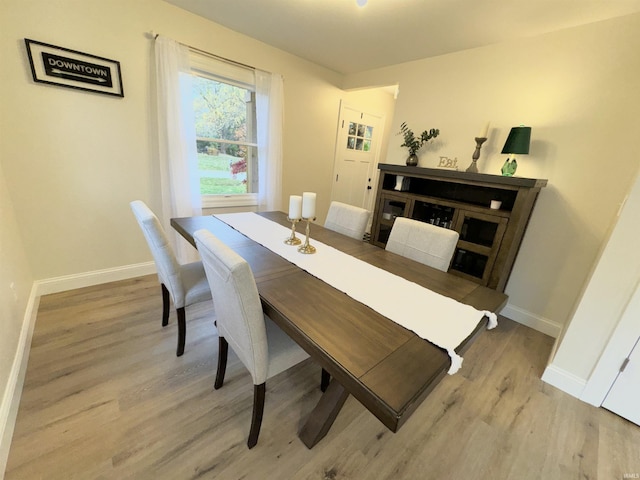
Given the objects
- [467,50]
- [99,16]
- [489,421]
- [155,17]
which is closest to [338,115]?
[467,50]

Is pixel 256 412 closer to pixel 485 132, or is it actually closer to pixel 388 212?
pixel 388 212

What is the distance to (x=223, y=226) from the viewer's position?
1.89 metres

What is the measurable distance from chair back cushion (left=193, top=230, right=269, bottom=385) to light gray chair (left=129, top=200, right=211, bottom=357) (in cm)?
44

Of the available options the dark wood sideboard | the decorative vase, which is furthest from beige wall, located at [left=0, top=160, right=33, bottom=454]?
Answer: the decorative vase

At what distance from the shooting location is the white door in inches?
152

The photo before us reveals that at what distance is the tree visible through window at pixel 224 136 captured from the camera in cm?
259

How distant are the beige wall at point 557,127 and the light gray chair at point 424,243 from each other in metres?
1.29

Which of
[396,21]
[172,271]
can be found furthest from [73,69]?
[396,21]

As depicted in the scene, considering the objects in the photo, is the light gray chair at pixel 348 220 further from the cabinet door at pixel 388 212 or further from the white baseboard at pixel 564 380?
the white baseboard at pixel 564 380

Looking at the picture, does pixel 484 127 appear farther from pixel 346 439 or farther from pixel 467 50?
pixel 346 439

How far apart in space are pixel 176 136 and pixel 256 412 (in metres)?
2.34

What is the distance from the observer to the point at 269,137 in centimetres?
292

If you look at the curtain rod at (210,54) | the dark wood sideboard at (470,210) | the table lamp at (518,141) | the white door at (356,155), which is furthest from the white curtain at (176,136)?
the table lamp at (518,141)

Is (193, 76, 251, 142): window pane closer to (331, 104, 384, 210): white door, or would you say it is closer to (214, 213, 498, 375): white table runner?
(331, 104, 384, 210): white door
